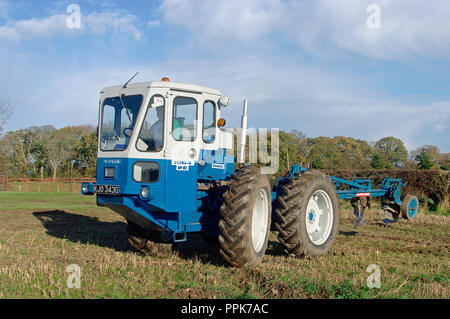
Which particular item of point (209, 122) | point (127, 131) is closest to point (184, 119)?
point (209, 122)

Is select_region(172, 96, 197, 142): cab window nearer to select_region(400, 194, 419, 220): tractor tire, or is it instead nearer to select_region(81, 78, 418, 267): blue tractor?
select_region(81, 78, 418, 267): blue tractor

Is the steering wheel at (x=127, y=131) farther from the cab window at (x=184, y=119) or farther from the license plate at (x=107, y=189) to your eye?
the license plate at (x=107, y=189)

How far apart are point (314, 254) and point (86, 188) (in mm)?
4472

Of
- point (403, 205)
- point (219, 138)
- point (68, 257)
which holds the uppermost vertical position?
point (219, 138)

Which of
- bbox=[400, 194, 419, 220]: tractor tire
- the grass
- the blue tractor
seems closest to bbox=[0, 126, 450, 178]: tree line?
bbox=[400, 194, 419, 220]: tractor tire

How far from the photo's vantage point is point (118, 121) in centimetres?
779

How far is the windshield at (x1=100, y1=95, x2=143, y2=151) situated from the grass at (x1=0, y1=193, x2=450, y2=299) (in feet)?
6.66

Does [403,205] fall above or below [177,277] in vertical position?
above

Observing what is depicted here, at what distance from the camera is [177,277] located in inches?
254

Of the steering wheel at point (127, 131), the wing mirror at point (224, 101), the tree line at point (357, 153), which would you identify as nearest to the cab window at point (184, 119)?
the wing mirror at point (224, 101)
